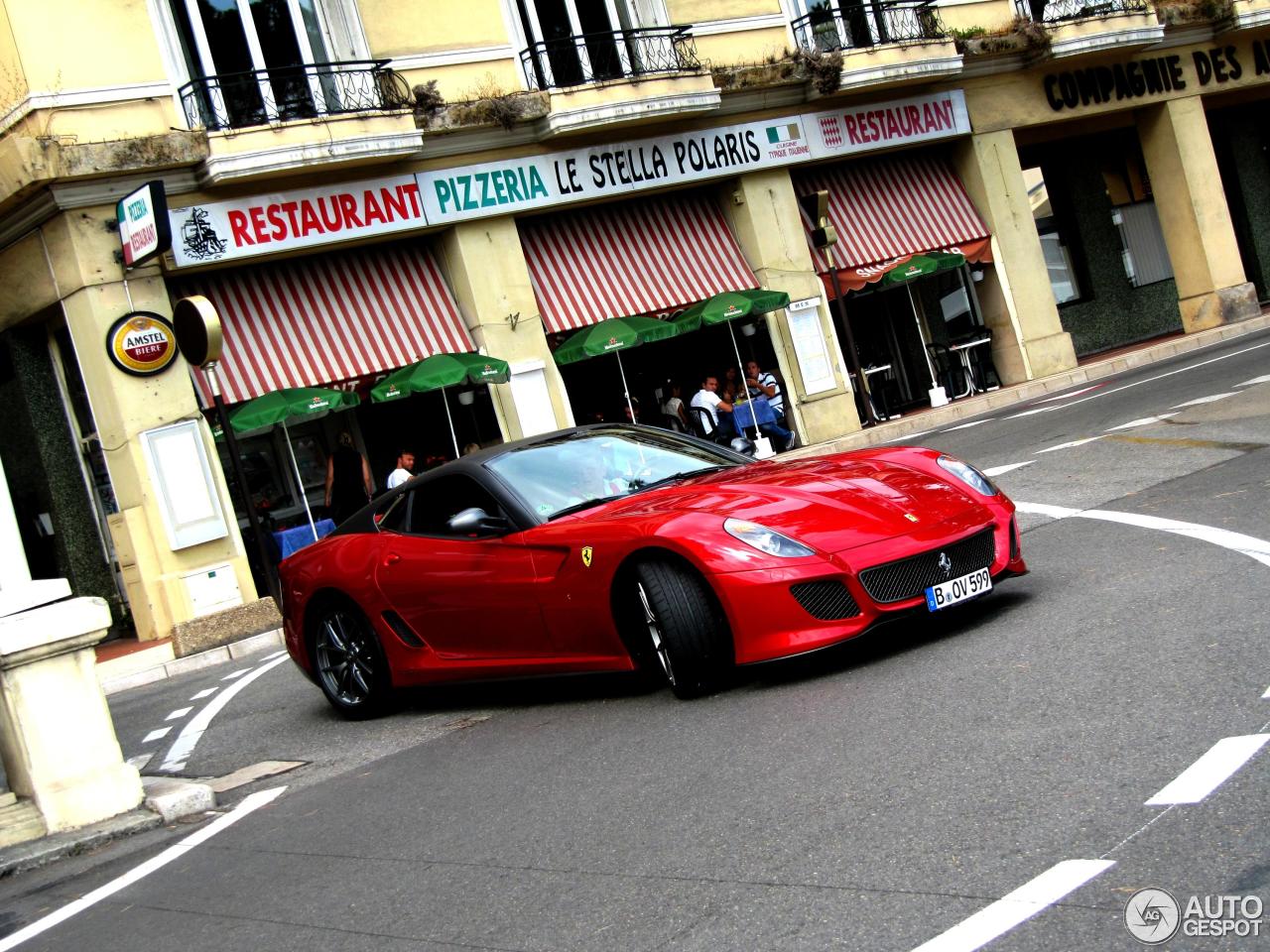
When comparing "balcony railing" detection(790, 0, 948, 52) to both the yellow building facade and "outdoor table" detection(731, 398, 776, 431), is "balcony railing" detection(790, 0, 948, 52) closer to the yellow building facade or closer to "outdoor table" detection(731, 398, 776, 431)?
the yellow building facade

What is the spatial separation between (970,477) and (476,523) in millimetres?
2508

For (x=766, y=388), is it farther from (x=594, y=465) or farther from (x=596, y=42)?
(x=594, y=465)

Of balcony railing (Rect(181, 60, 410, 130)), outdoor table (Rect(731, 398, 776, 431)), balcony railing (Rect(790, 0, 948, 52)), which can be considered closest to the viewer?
balcony railing (Rect(181, 60, 410, 130))

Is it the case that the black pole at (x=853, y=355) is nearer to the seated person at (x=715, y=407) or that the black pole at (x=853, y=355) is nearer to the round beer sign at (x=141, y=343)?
the seated person at (x=715, y=407)

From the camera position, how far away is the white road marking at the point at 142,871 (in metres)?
5.56

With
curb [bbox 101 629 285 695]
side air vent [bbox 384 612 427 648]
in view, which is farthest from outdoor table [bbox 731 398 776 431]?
side air vent [bbox 384 612 427 648]

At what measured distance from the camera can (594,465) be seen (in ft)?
25.9

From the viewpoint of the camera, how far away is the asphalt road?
12.4 feet

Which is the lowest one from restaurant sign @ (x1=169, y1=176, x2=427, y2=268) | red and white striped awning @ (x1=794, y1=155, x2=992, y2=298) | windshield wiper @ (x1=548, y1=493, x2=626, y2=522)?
windshield wiper @ (x1=548, y1=493, x2=626, y2=522)

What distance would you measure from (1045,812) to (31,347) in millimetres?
18228

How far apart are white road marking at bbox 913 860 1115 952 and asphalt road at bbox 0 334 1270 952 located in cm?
2

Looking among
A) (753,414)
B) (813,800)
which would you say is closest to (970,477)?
(813,800)

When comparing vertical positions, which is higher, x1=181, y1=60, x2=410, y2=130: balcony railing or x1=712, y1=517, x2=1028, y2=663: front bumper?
x1=181, y1=60, x2=410, y2=130: balcony railing

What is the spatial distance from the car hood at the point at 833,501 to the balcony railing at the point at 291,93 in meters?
13.4
